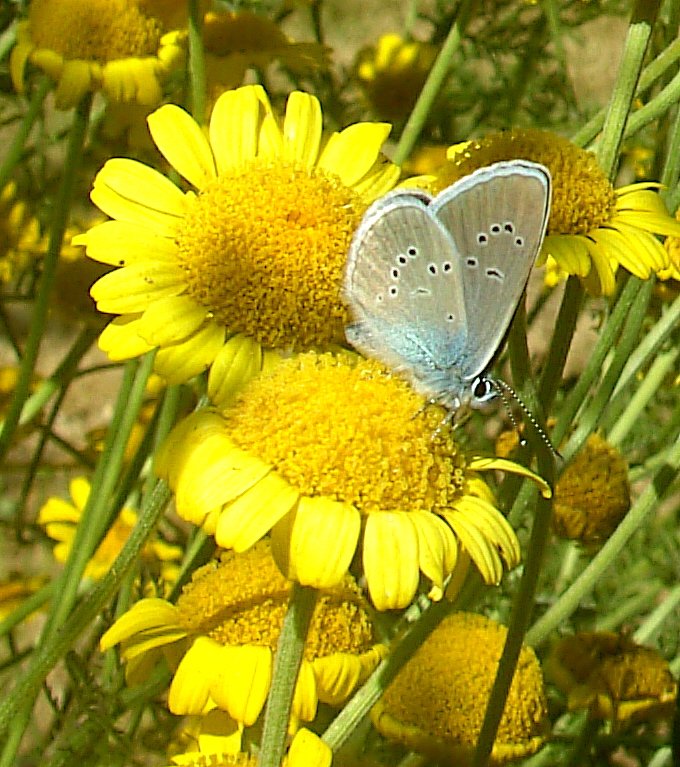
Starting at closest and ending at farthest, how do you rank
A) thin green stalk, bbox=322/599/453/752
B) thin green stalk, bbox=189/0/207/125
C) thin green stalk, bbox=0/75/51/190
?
thin green stalk, bbox=322/599/453/752 < thin green stalk, bbox=189/0/207/125 < thin green stalk, bbox=0/75/51/190

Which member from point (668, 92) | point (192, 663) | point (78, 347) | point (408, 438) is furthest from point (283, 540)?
point (78, 347)

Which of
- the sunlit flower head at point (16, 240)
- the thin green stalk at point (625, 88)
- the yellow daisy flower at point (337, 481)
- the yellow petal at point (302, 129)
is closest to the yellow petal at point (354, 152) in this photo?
the yellow petal at point (302, 129)

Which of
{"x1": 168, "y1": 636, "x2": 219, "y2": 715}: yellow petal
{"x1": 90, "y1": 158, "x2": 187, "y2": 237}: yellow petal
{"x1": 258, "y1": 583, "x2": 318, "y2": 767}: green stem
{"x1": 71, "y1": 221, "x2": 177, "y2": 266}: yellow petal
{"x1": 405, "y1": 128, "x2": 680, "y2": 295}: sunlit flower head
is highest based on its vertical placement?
{"x1": 405, "y1": 128, "x2": 680, "y2": 295}: sunlit flower head

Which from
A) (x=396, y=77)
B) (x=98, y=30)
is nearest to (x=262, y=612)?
(x=98, y=30)

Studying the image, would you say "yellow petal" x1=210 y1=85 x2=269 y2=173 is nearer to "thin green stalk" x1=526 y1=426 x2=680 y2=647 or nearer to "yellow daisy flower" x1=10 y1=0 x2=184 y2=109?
"yellow daisy flower" x1=10 y1=0 x2=184 y2=109

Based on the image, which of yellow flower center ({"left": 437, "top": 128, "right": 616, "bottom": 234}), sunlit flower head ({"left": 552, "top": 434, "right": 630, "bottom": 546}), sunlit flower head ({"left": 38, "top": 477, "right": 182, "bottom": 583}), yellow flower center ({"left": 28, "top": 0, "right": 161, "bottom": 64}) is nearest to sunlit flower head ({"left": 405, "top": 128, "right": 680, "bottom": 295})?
yellow flower center ({"left": 437, "top": 128, "right": 616, "bottom": 234})

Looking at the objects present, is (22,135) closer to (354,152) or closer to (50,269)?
(50,269)
